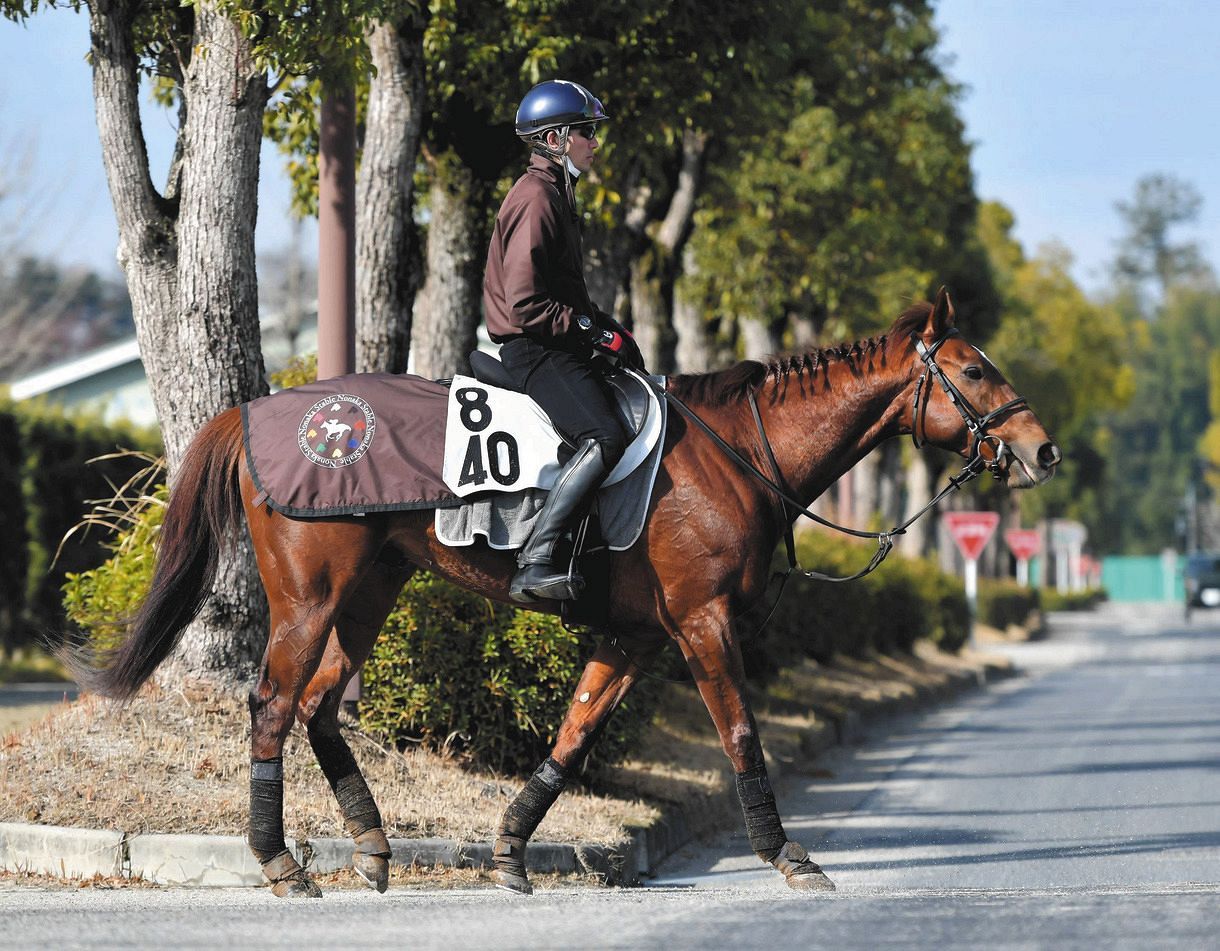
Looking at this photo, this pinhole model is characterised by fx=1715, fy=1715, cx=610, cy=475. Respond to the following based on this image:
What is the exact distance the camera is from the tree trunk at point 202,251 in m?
9.22

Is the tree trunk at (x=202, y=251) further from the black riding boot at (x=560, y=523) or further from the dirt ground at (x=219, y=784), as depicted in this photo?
the black riding boot at (x=560, y=523)

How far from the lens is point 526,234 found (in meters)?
7.20

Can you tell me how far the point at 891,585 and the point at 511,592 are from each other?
17.9 metres

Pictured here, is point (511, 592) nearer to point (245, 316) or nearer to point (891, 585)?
point (245, 316)

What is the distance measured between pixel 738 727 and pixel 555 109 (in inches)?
108

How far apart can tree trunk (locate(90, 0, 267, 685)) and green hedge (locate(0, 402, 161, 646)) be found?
12.6m

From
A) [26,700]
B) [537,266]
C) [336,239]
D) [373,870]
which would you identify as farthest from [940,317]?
[26,700]

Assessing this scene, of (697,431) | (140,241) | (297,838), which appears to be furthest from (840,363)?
(140,241)

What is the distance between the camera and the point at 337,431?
7.27 metres

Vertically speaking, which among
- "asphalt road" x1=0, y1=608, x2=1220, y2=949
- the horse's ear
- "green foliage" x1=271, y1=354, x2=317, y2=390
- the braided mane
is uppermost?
"green foliage" x1=271, y1=354, x2=317, y2=390

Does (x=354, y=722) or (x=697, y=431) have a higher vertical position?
(x=697, y=431)

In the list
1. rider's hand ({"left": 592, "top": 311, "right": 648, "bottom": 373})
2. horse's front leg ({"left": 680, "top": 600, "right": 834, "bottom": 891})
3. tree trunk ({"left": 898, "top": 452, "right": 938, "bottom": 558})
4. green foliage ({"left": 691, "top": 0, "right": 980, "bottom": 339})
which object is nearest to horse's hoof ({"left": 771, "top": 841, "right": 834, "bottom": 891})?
horse's front leg ({"left": 680, "top": 600, "right": 834, "bottom": 891})

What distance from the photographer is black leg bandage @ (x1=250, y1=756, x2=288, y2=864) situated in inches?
277

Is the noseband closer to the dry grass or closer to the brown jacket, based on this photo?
the brown jacket
